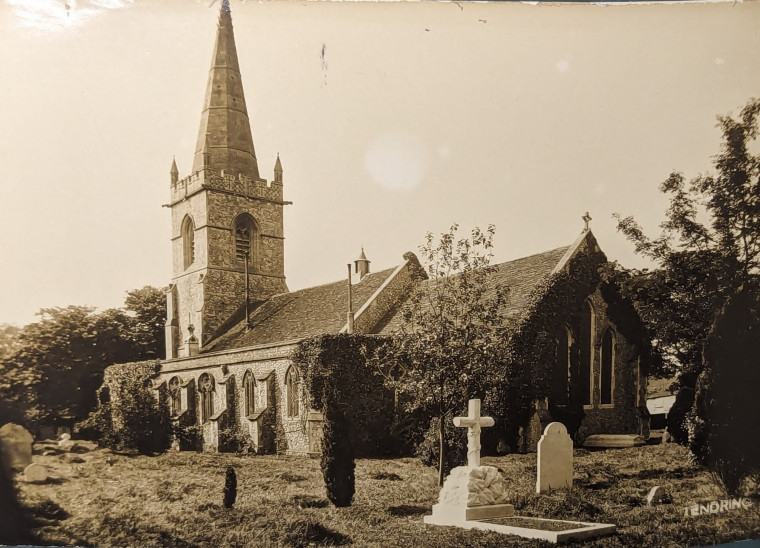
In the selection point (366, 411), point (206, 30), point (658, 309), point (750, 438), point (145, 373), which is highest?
point (206, 30)

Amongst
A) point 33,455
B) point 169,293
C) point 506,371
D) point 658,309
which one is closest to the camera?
point 33,455

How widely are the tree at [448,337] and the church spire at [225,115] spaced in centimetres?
179

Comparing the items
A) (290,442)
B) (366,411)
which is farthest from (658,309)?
(290,442)

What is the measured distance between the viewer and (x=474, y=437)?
17.1 feet

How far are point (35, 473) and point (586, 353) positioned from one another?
4.84 m

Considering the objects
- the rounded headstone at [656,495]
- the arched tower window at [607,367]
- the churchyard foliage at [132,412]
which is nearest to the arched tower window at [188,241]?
the churchyard foliage at [132,412]

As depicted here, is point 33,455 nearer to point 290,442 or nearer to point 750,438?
point 290,442

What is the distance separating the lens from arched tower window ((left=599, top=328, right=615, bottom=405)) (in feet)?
19.1

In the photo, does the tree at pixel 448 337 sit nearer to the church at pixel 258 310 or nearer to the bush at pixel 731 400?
A: the church at pixel 258 310

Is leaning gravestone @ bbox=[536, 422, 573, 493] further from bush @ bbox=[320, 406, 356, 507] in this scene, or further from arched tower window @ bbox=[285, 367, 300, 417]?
arched tower window @ bbox=[285, 367, 300, 417]

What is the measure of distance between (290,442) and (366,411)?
2.37 ft

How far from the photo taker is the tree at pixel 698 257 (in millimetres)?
5875

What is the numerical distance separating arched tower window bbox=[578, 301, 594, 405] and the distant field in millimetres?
929

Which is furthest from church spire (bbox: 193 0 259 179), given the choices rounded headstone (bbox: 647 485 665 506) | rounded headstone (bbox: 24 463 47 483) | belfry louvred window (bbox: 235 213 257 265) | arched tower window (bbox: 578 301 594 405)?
rounded headstone (bbox: 647 485 665 506)
